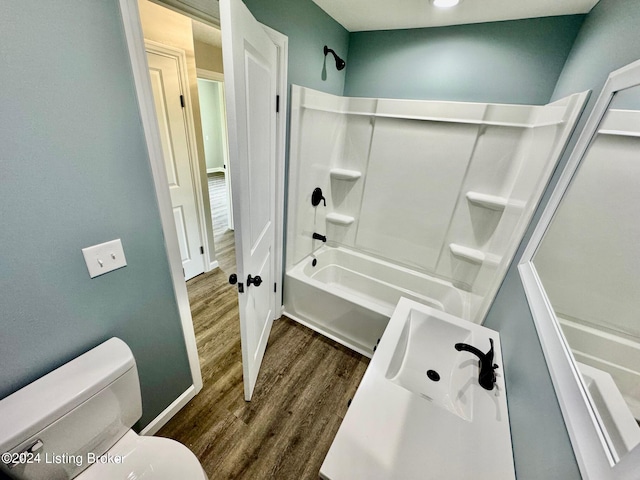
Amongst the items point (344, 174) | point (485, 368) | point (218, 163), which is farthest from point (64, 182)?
point (218, 163)

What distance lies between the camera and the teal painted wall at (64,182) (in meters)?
0.65

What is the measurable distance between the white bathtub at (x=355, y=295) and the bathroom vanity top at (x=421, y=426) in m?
0.56

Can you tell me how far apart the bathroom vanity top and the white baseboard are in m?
1.12

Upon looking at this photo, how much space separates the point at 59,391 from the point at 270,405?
1049 millimetres

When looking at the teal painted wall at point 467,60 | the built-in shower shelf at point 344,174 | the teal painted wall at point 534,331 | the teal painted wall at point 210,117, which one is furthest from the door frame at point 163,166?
the teal painted wall at point 210,117

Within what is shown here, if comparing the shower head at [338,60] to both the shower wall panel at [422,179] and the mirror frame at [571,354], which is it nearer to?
the shower wall panel at [422,179]

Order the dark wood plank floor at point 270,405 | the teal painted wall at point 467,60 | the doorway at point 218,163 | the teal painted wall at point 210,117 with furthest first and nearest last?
the teal painted wall at point 210,117, the doorway at point 218,163, the teal painted wall at point 467,60, the dark wood plank floor at point 270,405

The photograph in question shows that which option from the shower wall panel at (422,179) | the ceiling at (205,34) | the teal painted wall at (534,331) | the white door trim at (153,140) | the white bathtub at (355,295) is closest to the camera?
the teal painted wall at (534,331)

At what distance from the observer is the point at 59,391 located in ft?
2.57

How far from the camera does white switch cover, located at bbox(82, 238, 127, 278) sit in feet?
2.82

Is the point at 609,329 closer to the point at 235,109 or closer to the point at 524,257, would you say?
the point at 524,257

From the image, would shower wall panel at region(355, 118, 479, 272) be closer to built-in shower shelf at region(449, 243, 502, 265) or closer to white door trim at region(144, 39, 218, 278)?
built-in shower shelf at region(449, 243, 502, 265)

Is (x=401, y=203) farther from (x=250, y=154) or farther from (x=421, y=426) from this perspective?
(x=421, y=426)

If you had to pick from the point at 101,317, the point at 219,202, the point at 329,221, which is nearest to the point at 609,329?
the point at 101,317
